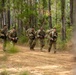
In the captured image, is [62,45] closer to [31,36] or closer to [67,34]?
[31,36]

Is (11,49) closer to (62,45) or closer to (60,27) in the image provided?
(62,45)

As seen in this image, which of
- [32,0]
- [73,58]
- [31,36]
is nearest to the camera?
[73,58]

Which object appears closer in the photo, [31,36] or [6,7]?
[31,36]

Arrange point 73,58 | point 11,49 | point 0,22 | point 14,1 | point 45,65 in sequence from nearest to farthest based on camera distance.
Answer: point 73,58, point 11,49, point 45,65, point 14,1, point 0,22

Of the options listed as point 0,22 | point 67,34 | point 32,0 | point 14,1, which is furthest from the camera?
point 0,22

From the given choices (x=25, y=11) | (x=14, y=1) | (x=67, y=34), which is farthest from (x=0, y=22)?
(x=67, y=34)

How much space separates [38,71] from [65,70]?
1.17 meters

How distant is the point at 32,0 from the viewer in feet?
147

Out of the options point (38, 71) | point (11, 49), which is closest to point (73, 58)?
point (11, 49)

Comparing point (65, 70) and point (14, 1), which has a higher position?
point (14, 1)

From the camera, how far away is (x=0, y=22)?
48.5 m

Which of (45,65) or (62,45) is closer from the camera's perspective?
(45,65)

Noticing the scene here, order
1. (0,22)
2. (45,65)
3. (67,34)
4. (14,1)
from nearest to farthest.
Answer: (45,65) < (67,34) < (14,1) < (0,22)

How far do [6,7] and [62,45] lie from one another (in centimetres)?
1678
